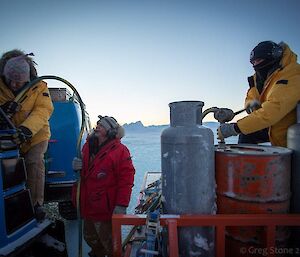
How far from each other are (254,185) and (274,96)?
920 mm

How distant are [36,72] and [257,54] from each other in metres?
2.86

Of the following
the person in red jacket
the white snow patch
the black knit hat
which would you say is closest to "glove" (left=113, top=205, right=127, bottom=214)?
the person in red jacket

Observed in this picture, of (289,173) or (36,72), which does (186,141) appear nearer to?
(289,173)

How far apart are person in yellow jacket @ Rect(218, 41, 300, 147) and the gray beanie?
2.46 m

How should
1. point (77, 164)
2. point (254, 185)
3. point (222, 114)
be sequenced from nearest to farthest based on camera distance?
point (254, 185)
point (222, 114)
point (77, 164)

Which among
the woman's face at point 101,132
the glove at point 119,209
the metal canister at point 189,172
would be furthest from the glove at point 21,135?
the metal canister at point 189,172

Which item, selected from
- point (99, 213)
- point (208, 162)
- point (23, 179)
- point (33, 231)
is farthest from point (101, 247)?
point (208, 162)

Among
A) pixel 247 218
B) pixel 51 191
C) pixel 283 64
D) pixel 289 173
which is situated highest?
pixel 283 64

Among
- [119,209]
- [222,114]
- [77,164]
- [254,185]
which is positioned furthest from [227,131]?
[77,164]

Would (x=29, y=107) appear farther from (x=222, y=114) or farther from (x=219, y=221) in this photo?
(x=219, y=221)

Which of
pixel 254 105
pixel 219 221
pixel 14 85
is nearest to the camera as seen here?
pixel 219 221

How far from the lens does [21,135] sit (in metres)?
2.88

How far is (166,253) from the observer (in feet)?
6.12

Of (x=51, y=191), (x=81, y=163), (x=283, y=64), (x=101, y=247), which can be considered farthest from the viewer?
(x=51, y=191)
